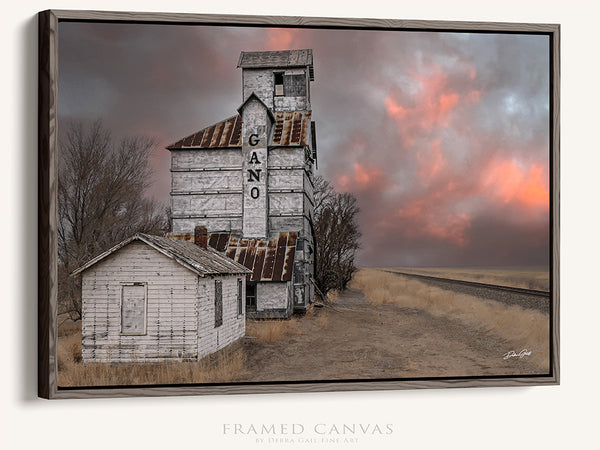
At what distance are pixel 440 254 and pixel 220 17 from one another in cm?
403

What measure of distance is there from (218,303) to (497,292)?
3.63m

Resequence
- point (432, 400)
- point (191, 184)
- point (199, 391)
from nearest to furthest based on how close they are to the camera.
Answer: point (199, 391) < point (432, 400) < point (191, 184)

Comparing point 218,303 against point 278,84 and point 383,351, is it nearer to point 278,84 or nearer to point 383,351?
point 383,351

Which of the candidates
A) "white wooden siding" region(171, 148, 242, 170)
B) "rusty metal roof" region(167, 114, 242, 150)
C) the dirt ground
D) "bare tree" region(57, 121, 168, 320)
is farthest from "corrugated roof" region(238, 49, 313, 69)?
the dirt ground

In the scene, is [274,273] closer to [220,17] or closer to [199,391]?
[199,391]

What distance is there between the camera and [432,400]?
6.89 m

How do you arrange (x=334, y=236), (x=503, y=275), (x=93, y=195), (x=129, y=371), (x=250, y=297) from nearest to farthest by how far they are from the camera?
(x=129, y=371) → (x=93, y=195) → (x=503, y=275) → (x=250, y=297) → (x=334, y=236)

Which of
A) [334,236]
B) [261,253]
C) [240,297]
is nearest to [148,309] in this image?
[240,297]

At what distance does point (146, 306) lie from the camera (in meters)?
6.71

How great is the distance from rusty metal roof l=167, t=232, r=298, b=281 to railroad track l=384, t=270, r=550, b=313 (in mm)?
1621

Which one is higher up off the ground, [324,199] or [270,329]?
[324,199]

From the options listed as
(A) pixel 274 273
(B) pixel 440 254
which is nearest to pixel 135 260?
(A) pixel 274 273

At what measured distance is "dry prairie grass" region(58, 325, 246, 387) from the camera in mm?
6328
